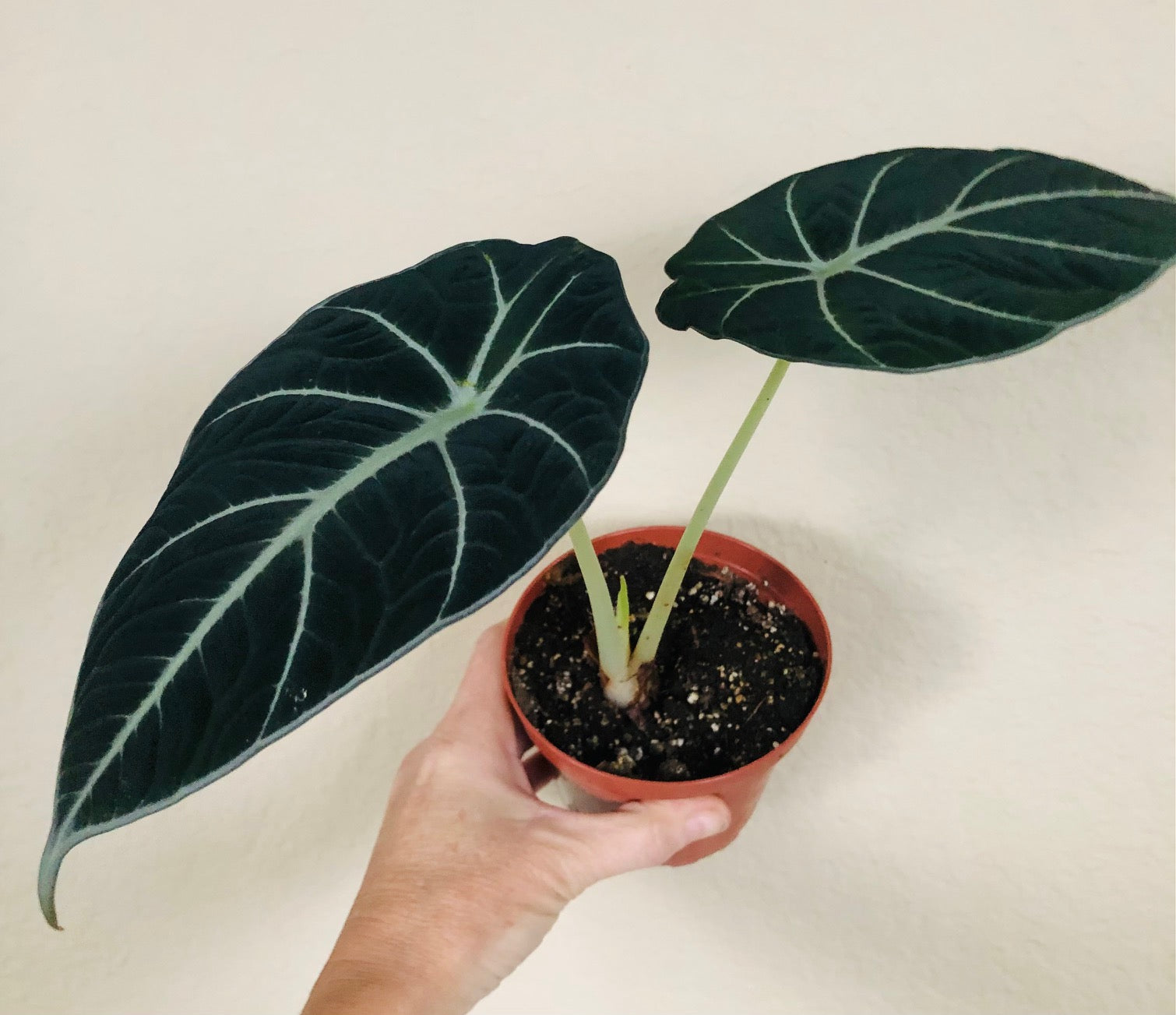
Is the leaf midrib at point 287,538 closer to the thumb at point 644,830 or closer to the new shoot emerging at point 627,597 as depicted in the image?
the new shoot emerging at point 627,597

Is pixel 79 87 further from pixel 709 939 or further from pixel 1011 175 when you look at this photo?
pixel 709 939

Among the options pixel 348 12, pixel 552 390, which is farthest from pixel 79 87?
pixel 552 390

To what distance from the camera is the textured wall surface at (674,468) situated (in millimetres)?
771

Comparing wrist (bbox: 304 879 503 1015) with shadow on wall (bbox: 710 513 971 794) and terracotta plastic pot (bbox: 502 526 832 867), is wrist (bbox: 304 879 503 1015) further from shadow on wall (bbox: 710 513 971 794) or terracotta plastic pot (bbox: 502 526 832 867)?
shadow on wall (bbox: 710 513 971 794)

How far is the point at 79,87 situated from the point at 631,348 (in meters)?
0.75

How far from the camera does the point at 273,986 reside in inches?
41.2

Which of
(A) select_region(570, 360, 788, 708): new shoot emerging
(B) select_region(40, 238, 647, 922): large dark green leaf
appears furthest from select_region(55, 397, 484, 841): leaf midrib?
(A) select_region(570, 360, 788, 708): new shoot emerging

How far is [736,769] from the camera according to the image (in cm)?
73

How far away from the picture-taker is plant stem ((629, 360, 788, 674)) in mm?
616

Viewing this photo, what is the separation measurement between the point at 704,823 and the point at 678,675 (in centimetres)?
16

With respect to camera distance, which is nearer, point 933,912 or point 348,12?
point 348,12

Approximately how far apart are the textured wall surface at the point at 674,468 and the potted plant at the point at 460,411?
0.71 feet

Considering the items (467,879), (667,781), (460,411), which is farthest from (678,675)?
(460,411)

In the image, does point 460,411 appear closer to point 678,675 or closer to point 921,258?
point 921,258
